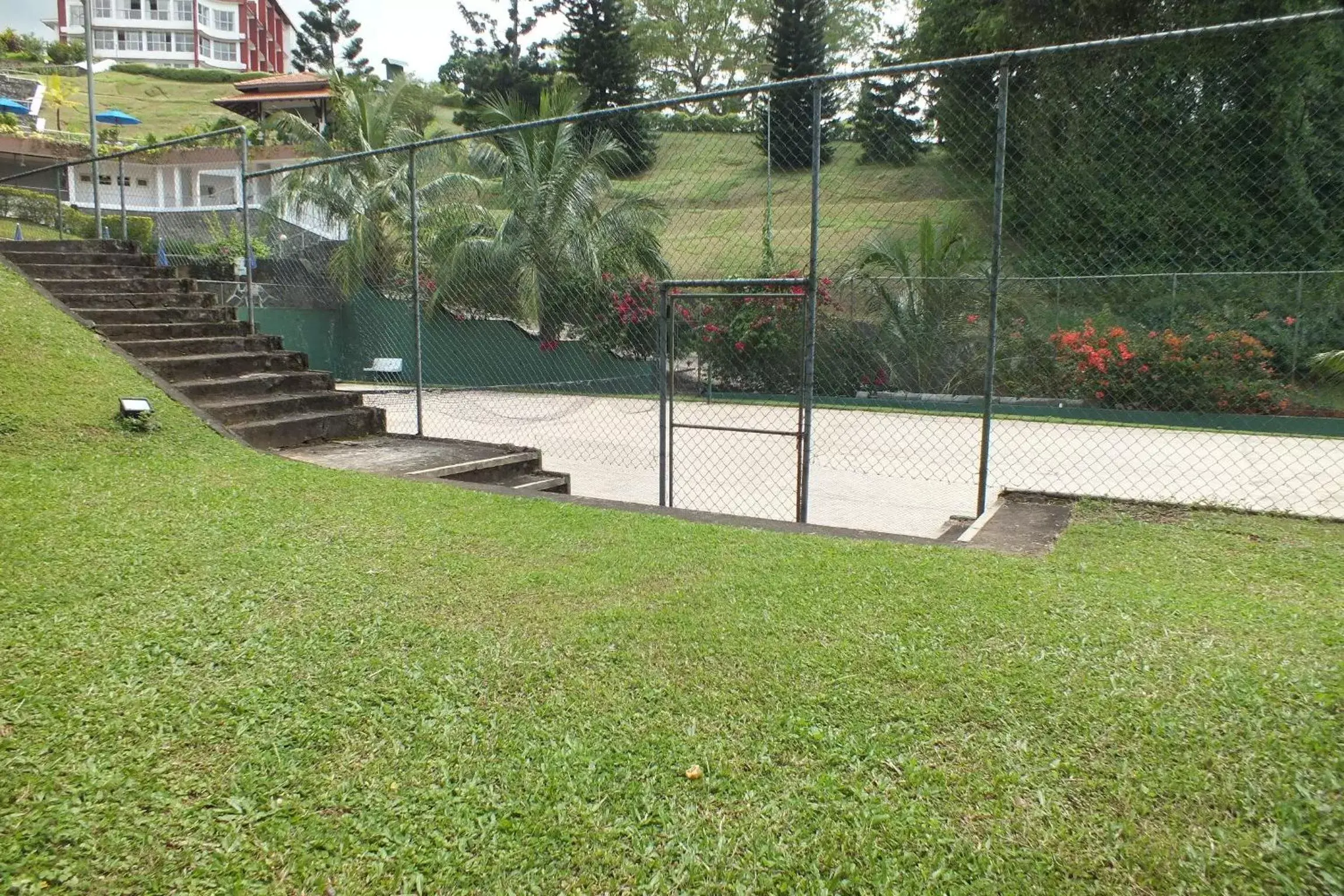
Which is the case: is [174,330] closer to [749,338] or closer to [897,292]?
[749,338]

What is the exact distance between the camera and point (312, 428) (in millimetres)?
7297

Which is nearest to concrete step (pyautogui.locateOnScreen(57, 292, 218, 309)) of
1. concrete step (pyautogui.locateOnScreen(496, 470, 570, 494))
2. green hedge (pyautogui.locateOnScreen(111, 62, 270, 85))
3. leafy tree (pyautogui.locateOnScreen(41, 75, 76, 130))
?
concrete step (pyautogui.locateOnScreen(496, 470, 570, 494))

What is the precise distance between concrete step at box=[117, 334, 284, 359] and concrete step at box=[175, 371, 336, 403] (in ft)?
1.61

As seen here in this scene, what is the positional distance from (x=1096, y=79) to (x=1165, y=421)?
19.3ft

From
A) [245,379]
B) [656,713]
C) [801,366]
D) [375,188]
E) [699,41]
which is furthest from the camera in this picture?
[699,41]

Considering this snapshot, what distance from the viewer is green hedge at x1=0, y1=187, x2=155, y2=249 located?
1630cm

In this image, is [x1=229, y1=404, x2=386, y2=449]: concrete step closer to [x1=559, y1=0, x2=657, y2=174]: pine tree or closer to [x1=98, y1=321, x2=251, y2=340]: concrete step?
[x1=98, y1=321, x2=251, y2=340]: concrete step

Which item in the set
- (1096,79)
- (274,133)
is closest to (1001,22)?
(1096,79)

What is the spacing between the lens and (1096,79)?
1309 centimetres

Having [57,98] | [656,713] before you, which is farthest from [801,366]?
[57,98]

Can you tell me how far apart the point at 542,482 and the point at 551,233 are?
6076 millimetres

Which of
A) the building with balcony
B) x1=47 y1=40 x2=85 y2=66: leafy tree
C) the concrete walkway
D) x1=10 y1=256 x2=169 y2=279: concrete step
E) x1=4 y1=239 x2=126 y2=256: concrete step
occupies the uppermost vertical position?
the building with balcony

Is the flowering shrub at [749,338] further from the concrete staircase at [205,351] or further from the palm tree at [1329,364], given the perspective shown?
the palm tree at [1329,364]

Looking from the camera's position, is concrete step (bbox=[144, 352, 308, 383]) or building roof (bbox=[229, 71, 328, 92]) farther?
building roof (bbox=[229, 71, 328, 92])
